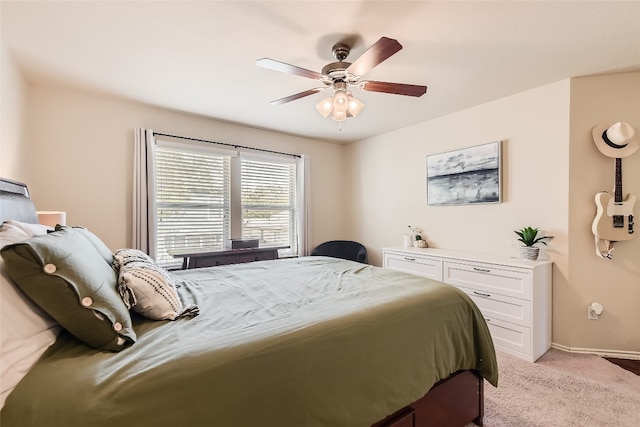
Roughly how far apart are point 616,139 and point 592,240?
892mm

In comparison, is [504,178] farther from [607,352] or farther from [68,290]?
[68,290]

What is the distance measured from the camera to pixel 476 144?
3207 millimetres

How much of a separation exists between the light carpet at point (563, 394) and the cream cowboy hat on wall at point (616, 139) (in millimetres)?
1808

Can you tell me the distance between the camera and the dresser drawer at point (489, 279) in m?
2.47

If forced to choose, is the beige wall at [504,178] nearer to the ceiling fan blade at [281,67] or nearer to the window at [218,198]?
the window at [218,198]

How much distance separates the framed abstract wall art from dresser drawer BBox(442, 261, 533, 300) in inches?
31.8

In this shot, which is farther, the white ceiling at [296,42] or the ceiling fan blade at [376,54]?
the white ceiling at [296,42]

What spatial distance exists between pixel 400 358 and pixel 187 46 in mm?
2424

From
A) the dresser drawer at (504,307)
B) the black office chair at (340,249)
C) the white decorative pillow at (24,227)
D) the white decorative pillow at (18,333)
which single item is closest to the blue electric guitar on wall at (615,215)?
the dresser drawer at (504,307)

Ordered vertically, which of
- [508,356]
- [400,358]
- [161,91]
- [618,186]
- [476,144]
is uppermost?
[161,91]

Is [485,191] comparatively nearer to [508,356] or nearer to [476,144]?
[476,144]

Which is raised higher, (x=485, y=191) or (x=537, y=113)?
(x=537, y=113)

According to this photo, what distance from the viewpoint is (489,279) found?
269 cm

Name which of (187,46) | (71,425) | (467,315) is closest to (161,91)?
(187,46)
